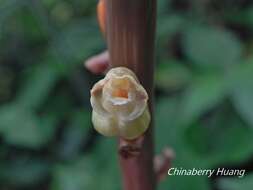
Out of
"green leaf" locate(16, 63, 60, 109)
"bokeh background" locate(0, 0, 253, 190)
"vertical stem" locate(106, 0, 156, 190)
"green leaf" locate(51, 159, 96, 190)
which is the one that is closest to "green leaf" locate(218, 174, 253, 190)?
"bokeh background" locate(0, 0, 253, 190)

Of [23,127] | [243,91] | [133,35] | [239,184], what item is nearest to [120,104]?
[133,35]

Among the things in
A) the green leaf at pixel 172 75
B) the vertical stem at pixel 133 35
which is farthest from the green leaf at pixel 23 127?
the vertical stem at pixel 133 35

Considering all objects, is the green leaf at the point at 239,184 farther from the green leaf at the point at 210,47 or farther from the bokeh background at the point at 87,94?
the green leaf at the point at 210,47

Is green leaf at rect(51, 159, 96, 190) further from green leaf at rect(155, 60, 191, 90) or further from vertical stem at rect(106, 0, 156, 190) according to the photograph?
vertical stem at rect(106, 0, 156, 190)

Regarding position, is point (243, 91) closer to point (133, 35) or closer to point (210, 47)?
point (210, 47)

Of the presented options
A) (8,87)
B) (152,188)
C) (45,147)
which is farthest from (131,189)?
(8,87)

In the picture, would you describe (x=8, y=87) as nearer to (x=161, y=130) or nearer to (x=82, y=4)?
(x=82, y=4)
